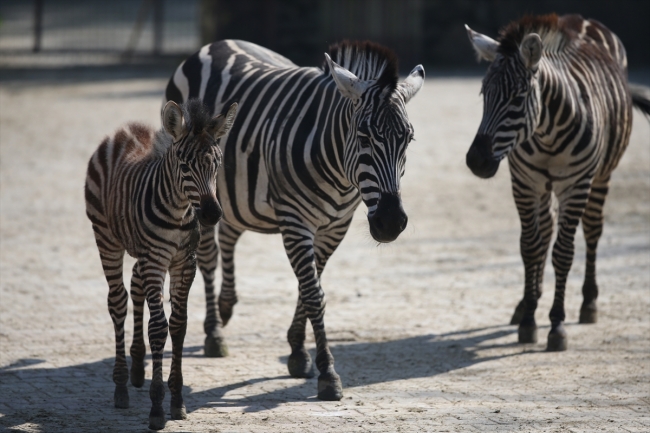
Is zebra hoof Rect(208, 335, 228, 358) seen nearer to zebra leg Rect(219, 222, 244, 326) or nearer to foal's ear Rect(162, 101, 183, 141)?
zebra leg Rect(219, 222, 244, 326)

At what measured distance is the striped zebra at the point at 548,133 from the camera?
676cm

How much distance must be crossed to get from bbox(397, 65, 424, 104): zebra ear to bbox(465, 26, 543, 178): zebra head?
990 mm

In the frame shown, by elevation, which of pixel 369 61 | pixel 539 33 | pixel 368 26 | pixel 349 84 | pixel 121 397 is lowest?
pixel 121 397

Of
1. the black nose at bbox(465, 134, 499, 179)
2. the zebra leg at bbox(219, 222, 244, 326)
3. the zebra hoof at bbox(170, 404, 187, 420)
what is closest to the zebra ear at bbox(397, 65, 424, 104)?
the black nose at bbox(465, 134, 499, 179)

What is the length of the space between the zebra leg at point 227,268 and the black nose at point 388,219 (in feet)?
7.37

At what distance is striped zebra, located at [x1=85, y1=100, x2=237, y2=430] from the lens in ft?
16.6

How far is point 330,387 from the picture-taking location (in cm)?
582

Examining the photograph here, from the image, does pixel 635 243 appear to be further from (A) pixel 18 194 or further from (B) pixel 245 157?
(A) pixel 18 194

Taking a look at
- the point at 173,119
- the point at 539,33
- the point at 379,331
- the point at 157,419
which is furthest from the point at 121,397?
the point at 539,33

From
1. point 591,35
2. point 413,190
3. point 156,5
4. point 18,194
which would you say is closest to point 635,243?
point 591,35

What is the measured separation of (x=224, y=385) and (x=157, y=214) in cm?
149

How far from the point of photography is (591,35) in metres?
8.55

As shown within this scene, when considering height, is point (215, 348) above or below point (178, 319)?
below

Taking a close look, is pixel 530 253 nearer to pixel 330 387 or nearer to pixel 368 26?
pixel 330 387
